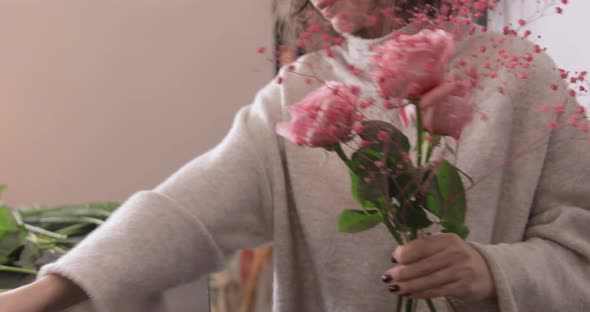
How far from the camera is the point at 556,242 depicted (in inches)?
26.5

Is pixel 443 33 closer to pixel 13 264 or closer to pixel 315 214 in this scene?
pixel 315 214

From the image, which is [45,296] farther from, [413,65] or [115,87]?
[115,87]


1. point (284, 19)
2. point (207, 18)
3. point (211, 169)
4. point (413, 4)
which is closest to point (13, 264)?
point (211, 169)

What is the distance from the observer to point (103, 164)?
216 centimetres

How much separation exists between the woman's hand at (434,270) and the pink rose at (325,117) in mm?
115

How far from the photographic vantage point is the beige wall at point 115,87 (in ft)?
6.84

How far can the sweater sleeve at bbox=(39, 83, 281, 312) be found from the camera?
59cm

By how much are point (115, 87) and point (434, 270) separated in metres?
1.80

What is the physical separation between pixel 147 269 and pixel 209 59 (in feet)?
5.35

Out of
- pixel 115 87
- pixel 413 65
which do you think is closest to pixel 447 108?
pixel 413 65

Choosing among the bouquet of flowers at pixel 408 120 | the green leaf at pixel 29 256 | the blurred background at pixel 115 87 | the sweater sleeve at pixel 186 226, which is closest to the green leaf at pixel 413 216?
the bouquet of flowers at pixel 408 120

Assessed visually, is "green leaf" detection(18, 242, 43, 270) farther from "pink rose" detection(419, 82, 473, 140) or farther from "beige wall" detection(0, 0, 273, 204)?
"beige wall" detection(0, 0, 273, 204)

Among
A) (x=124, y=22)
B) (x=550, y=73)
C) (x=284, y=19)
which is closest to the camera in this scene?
(x=550, y=73)

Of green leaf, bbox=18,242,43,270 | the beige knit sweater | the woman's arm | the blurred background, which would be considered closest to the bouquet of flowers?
the beige knit sweater
